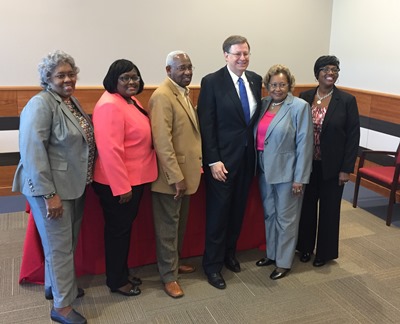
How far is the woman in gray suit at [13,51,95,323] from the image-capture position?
191 cm

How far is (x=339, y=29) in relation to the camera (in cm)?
513

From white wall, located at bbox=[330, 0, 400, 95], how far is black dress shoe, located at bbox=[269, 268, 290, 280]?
104 inches

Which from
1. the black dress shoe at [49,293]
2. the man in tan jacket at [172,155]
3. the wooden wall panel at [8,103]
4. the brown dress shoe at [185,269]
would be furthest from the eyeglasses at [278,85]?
the wooden wall panel at [8,103]

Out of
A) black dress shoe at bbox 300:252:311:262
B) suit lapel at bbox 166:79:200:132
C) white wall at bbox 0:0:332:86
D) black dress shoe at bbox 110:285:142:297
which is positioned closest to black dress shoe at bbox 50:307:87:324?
black dress shoe at bbox 110:285:142:297

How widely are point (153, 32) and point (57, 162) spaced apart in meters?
2.87

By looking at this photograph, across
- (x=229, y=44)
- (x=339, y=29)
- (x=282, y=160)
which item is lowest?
(x=282, y=160)

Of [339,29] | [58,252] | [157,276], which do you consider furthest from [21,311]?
[339,29]

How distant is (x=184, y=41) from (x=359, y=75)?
2.14 metres

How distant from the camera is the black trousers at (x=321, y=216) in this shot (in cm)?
279

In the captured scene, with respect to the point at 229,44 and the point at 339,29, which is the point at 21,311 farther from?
the point at 339,29

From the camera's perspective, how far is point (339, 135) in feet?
8.71

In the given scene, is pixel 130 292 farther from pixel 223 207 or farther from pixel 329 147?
pixel 329 147

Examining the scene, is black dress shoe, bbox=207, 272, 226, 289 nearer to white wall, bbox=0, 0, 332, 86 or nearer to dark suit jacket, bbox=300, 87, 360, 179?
dark suit jacket, bbox=300, 87, 360, 179

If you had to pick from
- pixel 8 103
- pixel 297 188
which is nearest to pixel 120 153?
pixel 297 188
